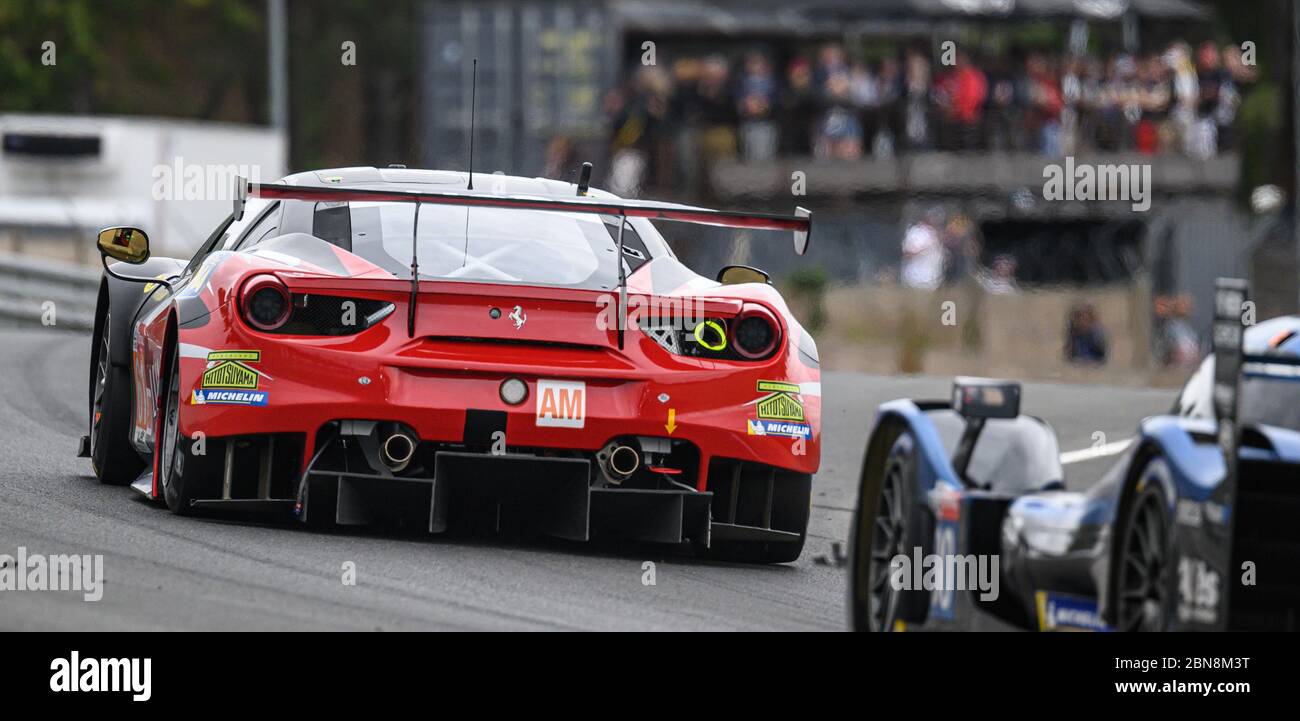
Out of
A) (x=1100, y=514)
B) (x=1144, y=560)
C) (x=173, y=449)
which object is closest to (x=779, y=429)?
(x=173, y=449)

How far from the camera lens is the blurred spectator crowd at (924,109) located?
1069 inches

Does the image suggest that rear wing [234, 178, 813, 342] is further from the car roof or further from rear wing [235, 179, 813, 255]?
the car roof

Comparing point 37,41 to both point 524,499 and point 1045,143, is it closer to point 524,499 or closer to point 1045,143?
point 1045,143

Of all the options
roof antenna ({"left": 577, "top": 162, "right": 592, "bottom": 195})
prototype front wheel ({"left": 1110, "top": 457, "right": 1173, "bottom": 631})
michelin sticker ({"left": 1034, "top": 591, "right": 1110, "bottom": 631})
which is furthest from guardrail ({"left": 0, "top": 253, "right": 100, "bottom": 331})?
prototype front wheel ({"left": 1110, "top": 457, "right": 1173, "bottom": 631})

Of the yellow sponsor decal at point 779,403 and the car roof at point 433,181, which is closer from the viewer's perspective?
→ the yellow sponsor decal at point 779,403

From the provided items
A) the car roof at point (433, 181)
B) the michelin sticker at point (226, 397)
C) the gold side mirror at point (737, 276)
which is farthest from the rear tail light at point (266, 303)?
the gold side mirror at point (737, 276)

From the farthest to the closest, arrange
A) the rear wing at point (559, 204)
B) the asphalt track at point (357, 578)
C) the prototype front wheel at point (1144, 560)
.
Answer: the rear wing at point (559, 204) < the asphalt track at point (357, 578) < the prototype front wheel at point (1144, 560)

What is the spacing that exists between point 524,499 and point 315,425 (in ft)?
2.30

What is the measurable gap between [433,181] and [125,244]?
118 centimetres

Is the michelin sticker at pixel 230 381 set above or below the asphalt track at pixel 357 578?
above

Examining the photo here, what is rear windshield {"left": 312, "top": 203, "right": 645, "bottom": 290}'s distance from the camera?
8.06 m

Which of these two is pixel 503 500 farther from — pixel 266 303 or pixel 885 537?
pixel 885 537

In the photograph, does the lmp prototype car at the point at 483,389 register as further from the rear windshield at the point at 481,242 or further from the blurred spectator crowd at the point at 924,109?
the blurred spectator crowd at the point at 924,109

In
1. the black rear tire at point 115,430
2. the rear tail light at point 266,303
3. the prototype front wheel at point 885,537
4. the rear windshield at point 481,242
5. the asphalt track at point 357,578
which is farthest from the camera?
the black rear tire at point 115,430
